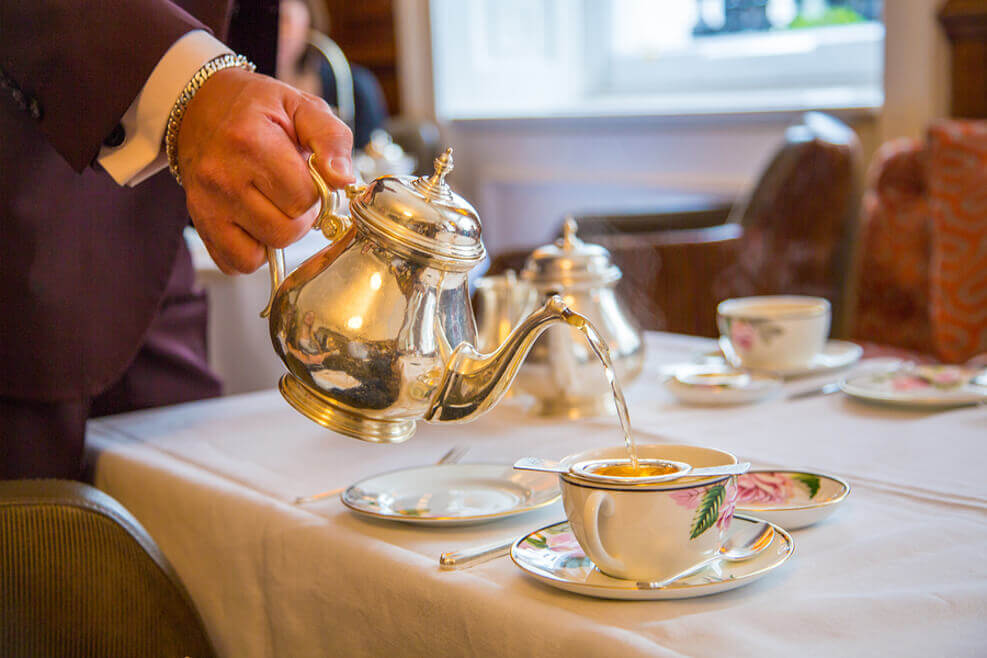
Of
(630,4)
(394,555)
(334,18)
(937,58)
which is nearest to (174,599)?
(394,555)

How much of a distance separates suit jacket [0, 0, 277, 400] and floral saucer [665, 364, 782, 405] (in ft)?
1.63

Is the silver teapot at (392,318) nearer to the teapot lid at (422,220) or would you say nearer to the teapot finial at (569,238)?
the teapot lid at (422,220)

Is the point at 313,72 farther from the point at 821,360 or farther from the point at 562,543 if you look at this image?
the point at 562,543

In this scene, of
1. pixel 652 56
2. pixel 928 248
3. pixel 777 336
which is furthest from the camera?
pixel 652 56

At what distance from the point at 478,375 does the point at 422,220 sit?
0.10 meters

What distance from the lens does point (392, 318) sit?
621 millimetres

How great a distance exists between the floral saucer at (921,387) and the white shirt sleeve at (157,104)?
23.9 inches

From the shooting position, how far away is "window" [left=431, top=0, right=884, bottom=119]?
10.2 ft

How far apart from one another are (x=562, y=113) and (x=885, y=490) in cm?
315

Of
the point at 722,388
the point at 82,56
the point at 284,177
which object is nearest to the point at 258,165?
the point at 284,177

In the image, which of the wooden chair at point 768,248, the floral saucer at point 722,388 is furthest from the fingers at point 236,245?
the wooden chair at point 768,248

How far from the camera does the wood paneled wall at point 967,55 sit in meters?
2.34

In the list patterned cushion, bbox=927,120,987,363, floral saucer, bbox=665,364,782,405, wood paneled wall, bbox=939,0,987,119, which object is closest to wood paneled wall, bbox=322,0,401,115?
wood paneled wall, bbox=939,0,987,119

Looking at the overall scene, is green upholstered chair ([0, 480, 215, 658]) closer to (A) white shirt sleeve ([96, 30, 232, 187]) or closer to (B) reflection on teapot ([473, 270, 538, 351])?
(A) white shirt sleeve ([96, 30, 232, 187])
